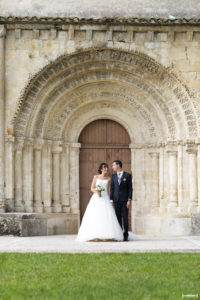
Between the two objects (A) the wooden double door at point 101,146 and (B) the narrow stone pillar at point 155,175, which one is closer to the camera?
(B) the narrow stone pillar at point 155,175

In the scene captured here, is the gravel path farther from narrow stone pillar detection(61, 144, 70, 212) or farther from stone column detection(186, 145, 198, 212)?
narrow stone pillar detection(61, 144, 70, 212)

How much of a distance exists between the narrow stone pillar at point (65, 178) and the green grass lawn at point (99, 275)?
257 inches

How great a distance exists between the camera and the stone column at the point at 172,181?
16391 mm

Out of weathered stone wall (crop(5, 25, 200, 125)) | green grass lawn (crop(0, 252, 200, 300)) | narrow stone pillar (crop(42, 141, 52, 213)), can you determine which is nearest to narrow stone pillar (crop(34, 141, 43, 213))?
narrow stone pillar (crop(42, 141, 52, 213))

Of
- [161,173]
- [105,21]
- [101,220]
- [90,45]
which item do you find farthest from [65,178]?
[105,21]

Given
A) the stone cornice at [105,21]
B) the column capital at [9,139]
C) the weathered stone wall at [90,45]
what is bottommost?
the column capital at [9,139]

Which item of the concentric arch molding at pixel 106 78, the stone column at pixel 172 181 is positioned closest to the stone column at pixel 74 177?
the concentric arch molding at pixel 106 78

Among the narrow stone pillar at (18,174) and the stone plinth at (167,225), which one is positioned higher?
the narrow stone pillar at (18,174)

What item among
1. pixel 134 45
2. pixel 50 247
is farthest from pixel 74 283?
pixel 134 45

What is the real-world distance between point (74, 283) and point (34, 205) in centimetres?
834

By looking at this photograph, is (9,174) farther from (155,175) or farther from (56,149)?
(155,175)

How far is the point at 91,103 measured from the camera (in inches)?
677

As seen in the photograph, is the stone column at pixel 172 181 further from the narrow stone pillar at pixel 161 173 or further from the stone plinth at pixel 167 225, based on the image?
the stone plinth at pixel 167 225

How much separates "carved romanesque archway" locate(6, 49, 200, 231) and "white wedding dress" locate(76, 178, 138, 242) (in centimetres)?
285
